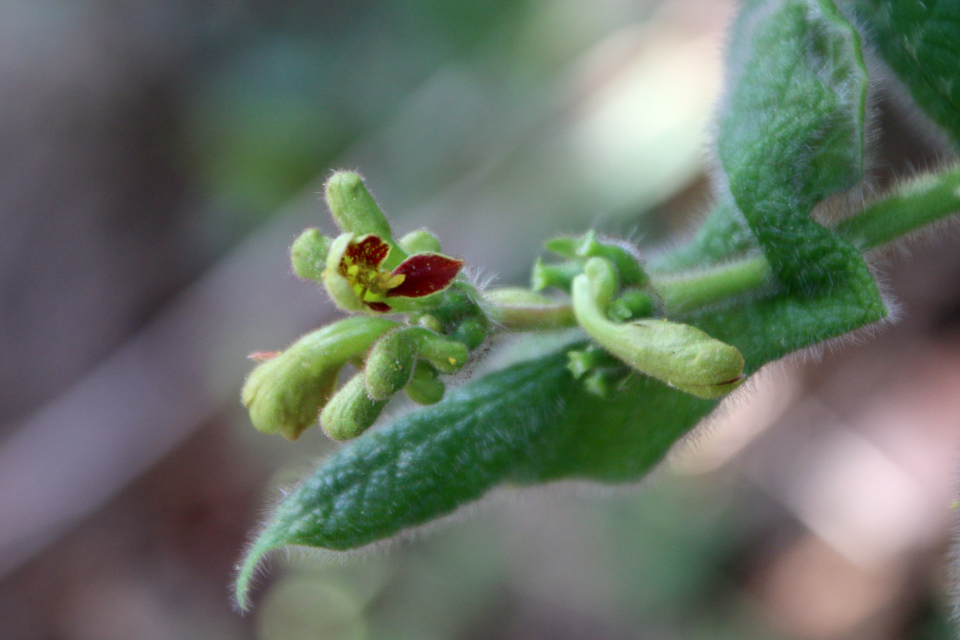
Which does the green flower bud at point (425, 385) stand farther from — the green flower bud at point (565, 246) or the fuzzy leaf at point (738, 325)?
the green flower bud at point (565, 246)

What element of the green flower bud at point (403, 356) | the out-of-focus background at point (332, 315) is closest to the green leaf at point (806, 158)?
the green flower bud at point (403, 356)

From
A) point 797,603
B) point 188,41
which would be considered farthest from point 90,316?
point 797,603

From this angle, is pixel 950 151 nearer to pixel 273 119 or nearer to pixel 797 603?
pixel 797 603

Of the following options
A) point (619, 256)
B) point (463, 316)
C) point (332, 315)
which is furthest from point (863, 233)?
point (332, 315)

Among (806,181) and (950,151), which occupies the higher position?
(806,181)

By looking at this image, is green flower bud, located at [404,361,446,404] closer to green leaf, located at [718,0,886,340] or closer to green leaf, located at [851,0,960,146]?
green leaf, located at [718,0,886,340]

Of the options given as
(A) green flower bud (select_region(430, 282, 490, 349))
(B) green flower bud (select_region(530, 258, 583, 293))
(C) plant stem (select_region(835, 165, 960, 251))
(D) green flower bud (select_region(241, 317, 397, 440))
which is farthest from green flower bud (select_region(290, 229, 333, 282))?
(C) plant stem (select_region(835, 165, 960, 251))
